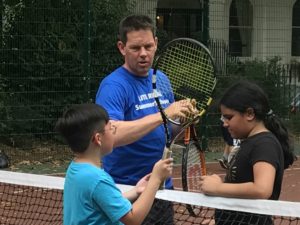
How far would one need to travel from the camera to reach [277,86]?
1312cm

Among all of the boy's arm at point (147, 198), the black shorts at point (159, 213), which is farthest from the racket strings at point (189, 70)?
the boy's arm at point (147, 198)

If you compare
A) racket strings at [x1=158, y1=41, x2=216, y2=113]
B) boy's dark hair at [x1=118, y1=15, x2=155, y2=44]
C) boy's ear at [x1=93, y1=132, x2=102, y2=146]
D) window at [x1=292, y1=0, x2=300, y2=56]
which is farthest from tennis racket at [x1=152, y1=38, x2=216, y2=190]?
window at [x1=292, y1=0, x2=300, y2=56]

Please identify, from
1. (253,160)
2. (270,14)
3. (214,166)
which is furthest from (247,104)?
(270,14)

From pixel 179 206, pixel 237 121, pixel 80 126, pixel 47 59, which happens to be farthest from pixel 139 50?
pixel 47 59

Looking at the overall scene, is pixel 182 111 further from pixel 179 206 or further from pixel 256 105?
pixel 179 206

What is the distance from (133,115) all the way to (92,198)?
923mm

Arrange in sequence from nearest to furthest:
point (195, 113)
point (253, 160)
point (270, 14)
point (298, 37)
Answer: point (253, 160)
point (195, 113)
point (270, 14)
point (298, 37)

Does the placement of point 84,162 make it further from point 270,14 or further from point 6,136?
point 270,14

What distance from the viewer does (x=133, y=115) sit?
3.56m

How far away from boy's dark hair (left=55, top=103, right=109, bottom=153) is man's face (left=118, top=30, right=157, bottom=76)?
0.81 metres

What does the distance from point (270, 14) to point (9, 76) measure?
8.65 metres

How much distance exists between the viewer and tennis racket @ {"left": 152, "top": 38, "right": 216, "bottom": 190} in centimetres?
346

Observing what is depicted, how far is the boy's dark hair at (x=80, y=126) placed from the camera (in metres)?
2.77

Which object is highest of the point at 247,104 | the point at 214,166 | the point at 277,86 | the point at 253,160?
the point at 247,104
